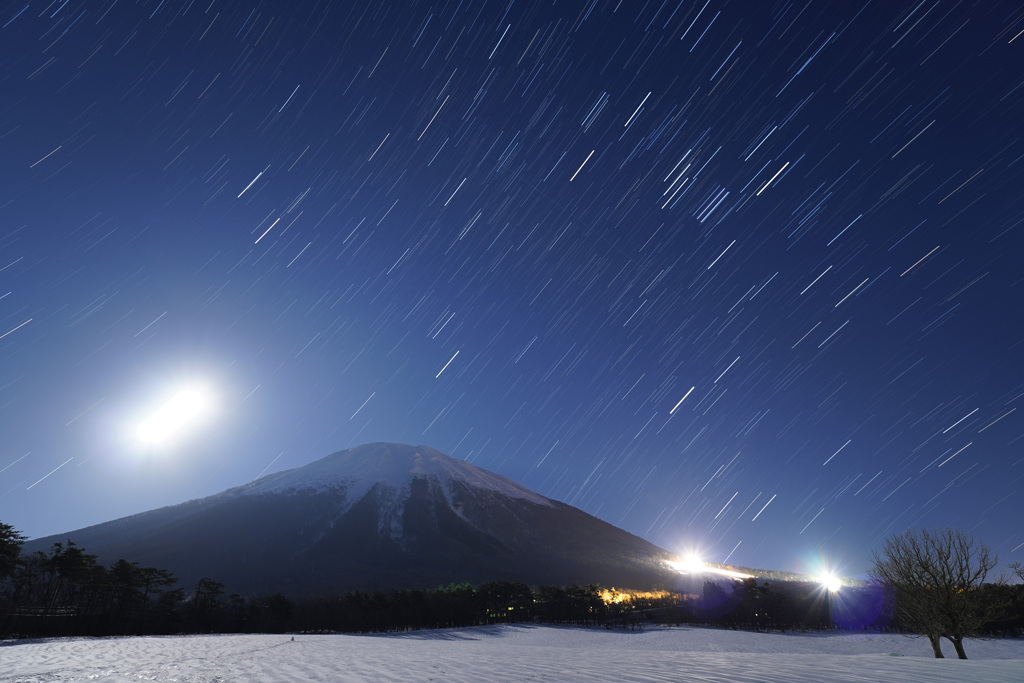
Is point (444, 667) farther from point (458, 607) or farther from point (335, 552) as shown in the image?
point (335, 552)

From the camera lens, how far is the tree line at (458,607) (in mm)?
27438

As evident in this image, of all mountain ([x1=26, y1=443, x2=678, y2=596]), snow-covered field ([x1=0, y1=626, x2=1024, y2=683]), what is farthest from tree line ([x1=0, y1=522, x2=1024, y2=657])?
mountain ([x1=26, y1=443, x2=678, y2=596])

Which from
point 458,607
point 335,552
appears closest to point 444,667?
point 458,607

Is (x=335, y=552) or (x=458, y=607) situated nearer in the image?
(x=458, y=607)

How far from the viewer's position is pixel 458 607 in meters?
71.5

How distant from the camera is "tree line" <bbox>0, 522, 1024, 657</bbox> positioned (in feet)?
90.0

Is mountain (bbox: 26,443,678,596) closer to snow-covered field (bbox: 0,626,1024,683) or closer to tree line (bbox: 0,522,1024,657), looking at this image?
tree line (bbox: 0,522,1024,657)

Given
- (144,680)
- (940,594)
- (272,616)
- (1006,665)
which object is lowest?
(272,616)

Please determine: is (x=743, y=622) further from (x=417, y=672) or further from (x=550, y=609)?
(x=417, y=672)

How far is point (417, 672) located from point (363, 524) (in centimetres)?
19554

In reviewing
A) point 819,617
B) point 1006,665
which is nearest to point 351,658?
point 1006,665

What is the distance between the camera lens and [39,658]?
1800cm

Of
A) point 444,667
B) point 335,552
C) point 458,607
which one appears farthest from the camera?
point 335,552

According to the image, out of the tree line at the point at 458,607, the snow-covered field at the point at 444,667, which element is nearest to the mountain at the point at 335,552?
the tree line at the point at 458,607
